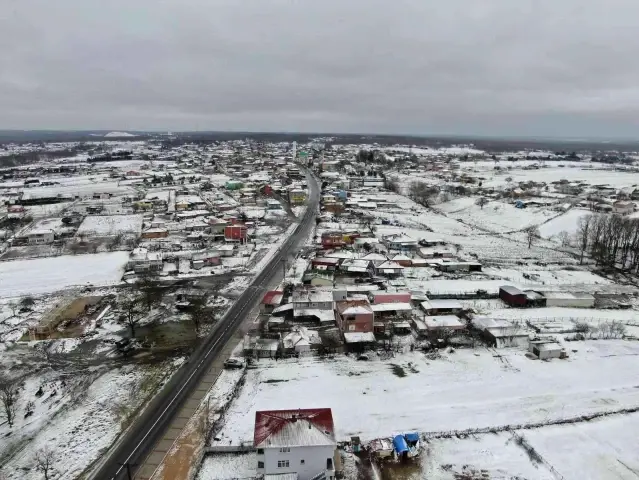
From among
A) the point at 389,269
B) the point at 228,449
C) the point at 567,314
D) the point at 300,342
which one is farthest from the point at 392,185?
the point at 228,449

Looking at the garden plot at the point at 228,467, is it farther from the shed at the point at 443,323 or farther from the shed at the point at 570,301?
the shed at the point at 570,301

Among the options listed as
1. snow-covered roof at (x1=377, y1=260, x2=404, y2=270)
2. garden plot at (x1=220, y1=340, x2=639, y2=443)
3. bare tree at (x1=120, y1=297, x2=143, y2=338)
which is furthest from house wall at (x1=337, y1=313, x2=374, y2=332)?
bare tree at (x1=120, y1=297, x2=143, y2=338)

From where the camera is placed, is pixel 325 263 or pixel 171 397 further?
pixel 325 263

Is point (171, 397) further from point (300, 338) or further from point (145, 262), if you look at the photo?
point (145, 262)

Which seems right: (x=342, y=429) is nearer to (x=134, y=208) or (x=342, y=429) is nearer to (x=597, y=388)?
(x=597, y=388)

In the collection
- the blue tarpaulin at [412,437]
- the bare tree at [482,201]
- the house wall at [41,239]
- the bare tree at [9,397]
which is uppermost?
the bare tree at [482,201]

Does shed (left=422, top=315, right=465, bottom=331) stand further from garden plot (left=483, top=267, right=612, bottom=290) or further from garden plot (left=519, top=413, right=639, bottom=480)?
garden plot (left=483, top=267, right=612, bottom=290)

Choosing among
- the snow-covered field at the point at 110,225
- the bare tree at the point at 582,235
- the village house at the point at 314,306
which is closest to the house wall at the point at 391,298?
the village house at the point at 314,306
